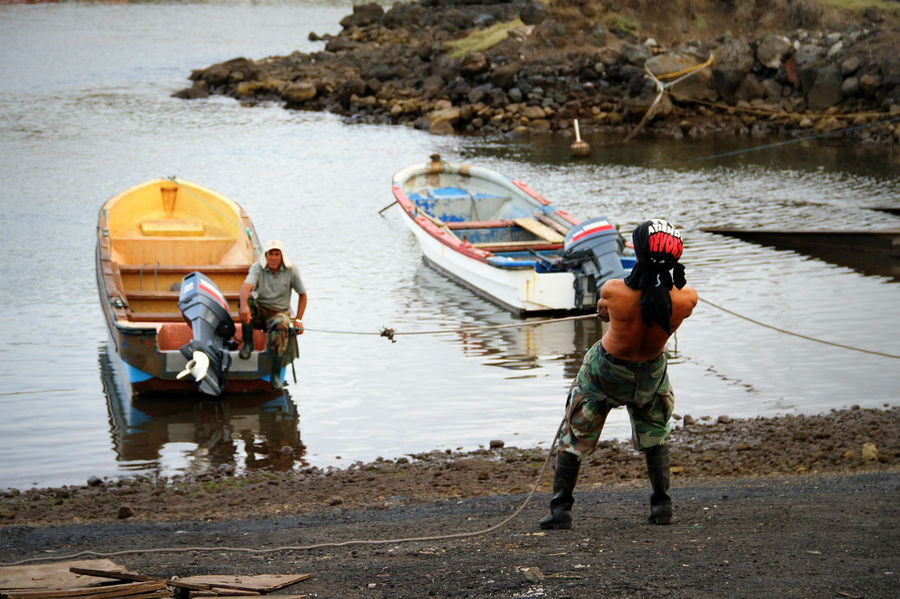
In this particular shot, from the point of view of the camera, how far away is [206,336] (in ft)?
37.3

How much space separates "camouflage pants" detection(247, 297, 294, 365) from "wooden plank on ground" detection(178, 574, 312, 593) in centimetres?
602

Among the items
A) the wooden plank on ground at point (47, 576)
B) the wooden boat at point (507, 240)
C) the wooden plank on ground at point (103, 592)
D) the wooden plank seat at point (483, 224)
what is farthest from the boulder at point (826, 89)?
the wooden plank on ground at point (103, 592)

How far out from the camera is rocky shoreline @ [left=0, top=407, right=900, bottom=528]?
8547 mm

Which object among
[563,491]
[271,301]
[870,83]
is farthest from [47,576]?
[870,83]

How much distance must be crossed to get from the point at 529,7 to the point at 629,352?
4318 centimetres

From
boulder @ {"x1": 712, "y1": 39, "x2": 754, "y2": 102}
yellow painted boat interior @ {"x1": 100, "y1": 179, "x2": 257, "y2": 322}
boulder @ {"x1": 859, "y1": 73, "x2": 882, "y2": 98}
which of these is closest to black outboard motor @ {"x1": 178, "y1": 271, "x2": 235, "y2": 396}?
yellow painted boat interior @ {"x1": 100, "y1": 179, "x2": 257, "y2": 322}

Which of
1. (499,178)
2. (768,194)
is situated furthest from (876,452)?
(768,194)

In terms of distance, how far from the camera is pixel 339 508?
8398 millimetres

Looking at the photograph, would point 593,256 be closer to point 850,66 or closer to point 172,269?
point 172,269

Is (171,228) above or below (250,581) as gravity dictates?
above

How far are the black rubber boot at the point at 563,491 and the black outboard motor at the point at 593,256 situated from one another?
761cm

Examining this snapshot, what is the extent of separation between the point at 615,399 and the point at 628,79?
35.0 meters

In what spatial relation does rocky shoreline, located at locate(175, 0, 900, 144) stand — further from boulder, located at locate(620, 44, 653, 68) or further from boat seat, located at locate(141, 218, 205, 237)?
boat seat, located at locate(141, 218, 205, 237)

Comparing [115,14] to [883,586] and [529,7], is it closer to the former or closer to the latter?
[529,7]
